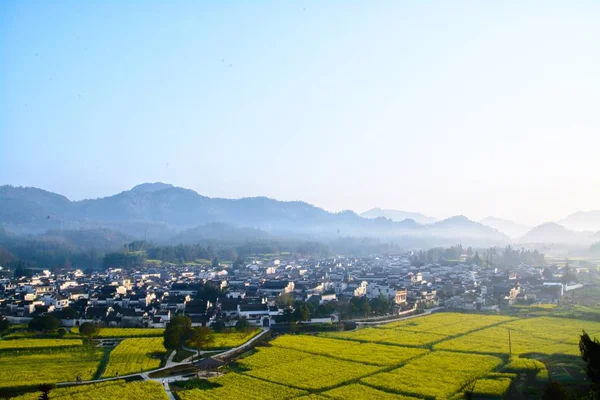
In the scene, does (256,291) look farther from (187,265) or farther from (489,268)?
(489,268)

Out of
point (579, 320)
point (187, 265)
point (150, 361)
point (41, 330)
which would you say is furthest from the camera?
point (187, 265)

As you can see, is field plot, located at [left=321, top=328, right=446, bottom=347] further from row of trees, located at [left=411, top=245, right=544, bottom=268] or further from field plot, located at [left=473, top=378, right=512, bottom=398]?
row of trees, located at [left=411, top=245, right=544, bottom=268]

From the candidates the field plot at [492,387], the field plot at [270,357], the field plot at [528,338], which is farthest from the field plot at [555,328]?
the field plot at [270,357]

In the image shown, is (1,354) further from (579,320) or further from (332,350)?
(579,320)

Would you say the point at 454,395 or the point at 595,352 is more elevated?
the point at 595,352

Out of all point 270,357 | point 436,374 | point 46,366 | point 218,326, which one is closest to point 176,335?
point 270,357

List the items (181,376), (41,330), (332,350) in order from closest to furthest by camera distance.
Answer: (181,376)
(332,350)
(41,330)

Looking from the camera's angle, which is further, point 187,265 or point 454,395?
point 187,265

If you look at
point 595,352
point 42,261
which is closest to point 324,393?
point 595,352
